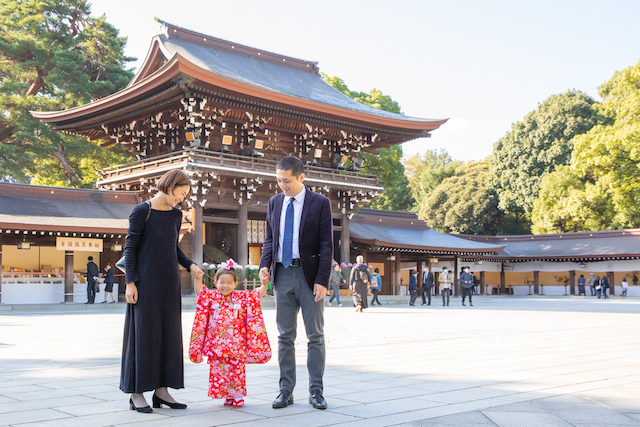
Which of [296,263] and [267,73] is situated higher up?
[267,73]

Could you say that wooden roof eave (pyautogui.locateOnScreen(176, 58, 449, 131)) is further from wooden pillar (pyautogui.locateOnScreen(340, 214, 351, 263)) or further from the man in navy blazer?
the man in navy blazer

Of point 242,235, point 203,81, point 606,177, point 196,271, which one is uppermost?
point 203,81

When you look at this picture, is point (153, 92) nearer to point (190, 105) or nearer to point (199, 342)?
point (190, 105)

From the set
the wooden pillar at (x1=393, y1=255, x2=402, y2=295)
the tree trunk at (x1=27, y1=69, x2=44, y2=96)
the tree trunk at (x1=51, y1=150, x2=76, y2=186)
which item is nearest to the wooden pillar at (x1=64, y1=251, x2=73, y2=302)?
the tree trunk at (x1=51, y1=150, x2=76, y2=186)

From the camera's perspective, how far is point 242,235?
22.2 m

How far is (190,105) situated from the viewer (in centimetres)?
2042

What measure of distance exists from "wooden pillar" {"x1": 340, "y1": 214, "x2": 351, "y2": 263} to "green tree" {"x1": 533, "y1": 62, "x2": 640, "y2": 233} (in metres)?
14.1

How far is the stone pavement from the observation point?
395 centimetres

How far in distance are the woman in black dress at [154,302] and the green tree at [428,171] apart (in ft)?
163

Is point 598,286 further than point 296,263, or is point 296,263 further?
point 598,286

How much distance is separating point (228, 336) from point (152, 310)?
60cm

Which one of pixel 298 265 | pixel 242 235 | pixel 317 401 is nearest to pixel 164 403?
pixel 317 401

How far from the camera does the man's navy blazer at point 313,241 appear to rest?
4633mm

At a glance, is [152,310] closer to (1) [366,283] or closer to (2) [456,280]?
(1) [366,283]
